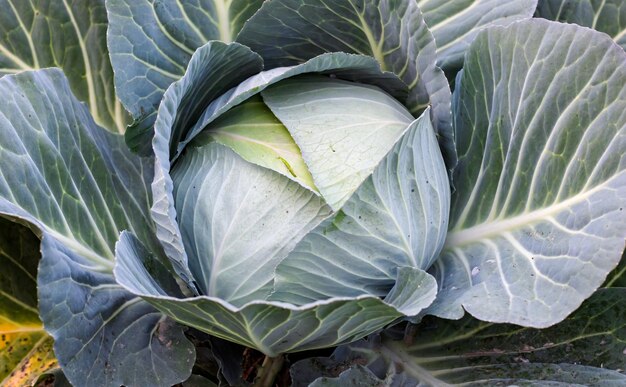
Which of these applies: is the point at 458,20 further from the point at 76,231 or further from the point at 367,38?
the point at 76,231

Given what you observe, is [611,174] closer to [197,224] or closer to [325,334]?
[325,334]

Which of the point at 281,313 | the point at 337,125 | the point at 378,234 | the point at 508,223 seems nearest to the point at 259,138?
the point at 337,125

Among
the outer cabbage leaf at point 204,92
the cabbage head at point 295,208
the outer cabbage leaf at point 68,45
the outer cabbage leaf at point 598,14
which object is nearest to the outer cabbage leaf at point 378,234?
the cabbage head at point 295,208

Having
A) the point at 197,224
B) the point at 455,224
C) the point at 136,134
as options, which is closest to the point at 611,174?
the point at 455,224

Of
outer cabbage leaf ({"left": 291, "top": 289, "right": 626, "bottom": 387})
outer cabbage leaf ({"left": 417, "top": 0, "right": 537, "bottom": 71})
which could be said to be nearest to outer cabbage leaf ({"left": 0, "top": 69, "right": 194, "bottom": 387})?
outer cabbage leaf ({"left": 291, "top": 289, "right": 626, "bottom": 387})

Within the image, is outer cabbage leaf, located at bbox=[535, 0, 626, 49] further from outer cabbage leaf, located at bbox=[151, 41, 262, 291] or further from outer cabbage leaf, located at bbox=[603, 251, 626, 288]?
outer cabbage leaf, located at bbox=[151, 41, 262, 291]
